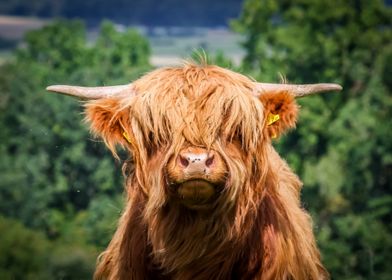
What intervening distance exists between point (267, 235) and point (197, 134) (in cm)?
89

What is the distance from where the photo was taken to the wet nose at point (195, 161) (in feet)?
23.6

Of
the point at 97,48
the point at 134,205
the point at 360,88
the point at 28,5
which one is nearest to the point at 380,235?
the point at 360,88

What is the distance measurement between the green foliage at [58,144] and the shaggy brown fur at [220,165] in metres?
26.6

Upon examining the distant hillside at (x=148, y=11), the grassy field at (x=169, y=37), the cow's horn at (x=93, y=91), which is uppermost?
the distant hillside at (x=148, y=11)

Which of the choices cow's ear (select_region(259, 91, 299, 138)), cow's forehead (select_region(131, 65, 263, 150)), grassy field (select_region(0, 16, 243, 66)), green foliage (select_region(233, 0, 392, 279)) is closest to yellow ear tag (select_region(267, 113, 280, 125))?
cow's ear (select_region(259, 91, 299, 138))

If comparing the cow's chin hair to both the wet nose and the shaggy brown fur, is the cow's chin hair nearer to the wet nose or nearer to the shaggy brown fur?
the shaggy brown fur

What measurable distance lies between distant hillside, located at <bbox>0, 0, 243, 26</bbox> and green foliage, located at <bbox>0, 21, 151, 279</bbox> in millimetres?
14100

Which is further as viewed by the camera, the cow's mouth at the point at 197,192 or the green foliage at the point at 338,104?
the green foliage at the point at 338,104

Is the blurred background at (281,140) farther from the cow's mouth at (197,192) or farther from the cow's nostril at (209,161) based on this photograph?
the cow's nostril at (209,161)

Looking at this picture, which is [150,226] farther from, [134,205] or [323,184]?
[323,184]

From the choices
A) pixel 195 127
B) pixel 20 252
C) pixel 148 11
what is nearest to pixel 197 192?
pixel 195 127

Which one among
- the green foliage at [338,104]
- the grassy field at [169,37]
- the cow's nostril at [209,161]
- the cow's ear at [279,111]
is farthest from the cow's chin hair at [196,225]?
the grassy field at [169,37]

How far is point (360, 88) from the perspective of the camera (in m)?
51.5

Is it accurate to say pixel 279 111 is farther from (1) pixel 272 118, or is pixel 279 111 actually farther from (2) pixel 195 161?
(2) pixel 195 161
